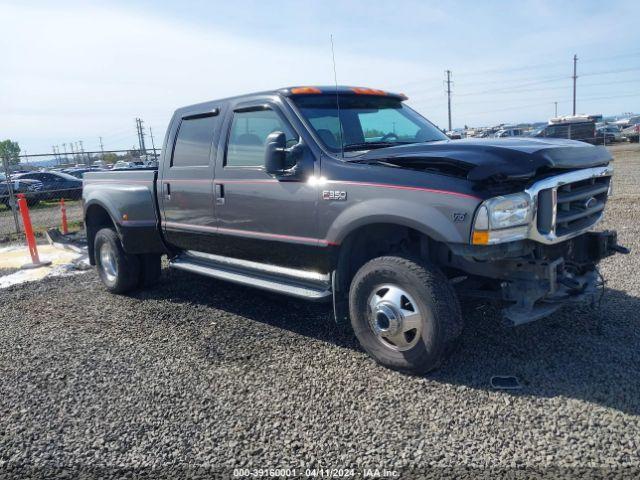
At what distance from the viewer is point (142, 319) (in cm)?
546

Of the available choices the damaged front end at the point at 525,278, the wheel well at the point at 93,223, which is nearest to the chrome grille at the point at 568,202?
the damaged front end at the point at 525,278

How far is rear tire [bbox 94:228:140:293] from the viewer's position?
626 cm

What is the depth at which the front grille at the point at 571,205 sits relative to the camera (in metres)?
3.54

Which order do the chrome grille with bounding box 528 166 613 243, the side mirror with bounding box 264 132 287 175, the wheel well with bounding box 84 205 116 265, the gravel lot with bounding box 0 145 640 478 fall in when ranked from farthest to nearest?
the wheel well with bounding box 84 205 116 265 → the side mirror with bounding box 264 132 287 175 → the chrome grille with bounding box 528 166 613 243 → the gravel lot with bounding box 0 145 640 478

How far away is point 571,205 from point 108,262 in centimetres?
512

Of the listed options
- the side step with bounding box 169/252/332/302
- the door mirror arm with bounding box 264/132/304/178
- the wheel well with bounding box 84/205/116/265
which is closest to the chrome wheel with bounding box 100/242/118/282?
the wheel well with bounding box 84/205/116/265

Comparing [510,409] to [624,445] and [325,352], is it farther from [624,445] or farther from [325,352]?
[325,352]

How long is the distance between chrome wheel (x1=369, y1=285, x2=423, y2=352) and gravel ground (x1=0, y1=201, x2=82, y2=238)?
451 inches

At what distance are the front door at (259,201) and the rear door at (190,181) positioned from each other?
181mm

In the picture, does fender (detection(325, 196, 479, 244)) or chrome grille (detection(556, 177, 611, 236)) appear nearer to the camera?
fender (detection(325, 196, 479, 244))

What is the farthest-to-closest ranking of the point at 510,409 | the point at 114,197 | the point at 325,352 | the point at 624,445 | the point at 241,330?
the point at 114,197
the point at 241,330
the point at 325,352
the point at 510,409
the point at 624,445

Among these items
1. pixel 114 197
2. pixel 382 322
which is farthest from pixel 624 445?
pixel 114 197

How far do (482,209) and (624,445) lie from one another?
1474 millimetres

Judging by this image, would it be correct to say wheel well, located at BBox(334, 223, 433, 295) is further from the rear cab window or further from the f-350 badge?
the rear cab window
